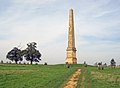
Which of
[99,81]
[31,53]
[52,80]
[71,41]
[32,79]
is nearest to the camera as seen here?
[99,81]

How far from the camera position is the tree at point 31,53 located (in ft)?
330

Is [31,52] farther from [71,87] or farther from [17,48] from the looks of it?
[71,87]

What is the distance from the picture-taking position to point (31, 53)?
100562 millimetres

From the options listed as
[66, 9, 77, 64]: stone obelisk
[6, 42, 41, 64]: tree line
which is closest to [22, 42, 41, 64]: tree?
[6, 42, 41, 64]: tree line

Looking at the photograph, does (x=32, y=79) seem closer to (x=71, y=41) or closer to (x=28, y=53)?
(x=71, y=41)

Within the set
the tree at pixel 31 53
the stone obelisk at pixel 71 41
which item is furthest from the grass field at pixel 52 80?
the tree at pixel 31 53

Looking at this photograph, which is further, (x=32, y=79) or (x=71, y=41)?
(x=71, y=41)

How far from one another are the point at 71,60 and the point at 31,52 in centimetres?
Result: 1864

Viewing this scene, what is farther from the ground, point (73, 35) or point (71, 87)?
point (73, 35)

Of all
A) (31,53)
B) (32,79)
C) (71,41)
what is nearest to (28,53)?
(31,53)

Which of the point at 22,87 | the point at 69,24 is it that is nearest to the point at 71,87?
the point at 22,87

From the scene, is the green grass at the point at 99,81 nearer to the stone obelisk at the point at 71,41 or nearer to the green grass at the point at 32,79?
the green grass at the point at 32,79

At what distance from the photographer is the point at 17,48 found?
349 ft

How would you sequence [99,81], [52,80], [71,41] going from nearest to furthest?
[99,81], [52,80], [71,41]
